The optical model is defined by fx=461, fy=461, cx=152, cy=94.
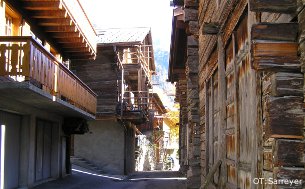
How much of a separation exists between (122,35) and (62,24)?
13028 millimetres

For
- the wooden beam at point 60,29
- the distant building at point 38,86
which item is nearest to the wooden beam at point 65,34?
the distant building at point 38,86

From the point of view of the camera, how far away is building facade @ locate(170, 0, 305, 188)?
9.20ft

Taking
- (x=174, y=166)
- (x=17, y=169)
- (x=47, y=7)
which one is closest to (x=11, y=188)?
(x=17, y=169)

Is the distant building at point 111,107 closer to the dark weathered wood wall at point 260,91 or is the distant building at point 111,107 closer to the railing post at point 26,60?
the railing post at point 26,60

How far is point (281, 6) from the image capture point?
2.93 metres

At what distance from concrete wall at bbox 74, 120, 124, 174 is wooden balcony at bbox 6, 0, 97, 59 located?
24.8ft

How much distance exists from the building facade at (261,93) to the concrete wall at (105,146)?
20.6 meters

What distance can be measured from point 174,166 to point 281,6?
43592mm

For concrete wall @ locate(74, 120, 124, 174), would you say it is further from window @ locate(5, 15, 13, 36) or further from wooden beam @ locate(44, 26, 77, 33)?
window @ locate(5, 15, 13, 36)

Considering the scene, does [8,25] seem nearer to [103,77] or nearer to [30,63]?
[30,63]

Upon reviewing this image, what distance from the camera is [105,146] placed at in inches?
1071

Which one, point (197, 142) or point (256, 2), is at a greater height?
point (256, 2)

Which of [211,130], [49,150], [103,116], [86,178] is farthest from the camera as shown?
[103,116]

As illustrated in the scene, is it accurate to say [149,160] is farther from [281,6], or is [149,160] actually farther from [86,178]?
[281,6]
